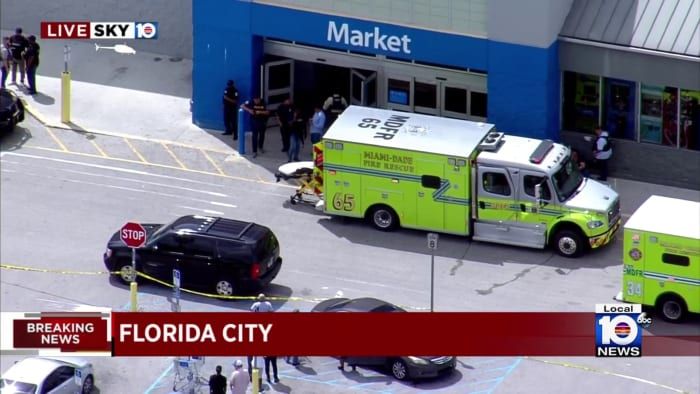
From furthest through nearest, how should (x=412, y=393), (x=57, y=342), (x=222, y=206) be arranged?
(x=222, y=206) → (x=412, y=393) → (x=57, y=342)

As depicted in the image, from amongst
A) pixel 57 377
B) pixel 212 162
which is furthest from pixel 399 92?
pixel 57 377

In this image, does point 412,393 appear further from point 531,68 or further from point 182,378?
point 531,68

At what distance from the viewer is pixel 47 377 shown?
1004 inches

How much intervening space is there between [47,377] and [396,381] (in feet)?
20.8

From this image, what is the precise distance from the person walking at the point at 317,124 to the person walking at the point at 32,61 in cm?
877

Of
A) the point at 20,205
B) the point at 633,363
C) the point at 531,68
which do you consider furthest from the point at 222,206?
the point at 633,363

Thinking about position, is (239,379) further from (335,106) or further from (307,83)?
(307,83)

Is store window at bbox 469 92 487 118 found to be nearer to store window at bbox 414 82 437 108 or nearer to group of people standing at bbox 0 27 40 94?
store window at bbox 414 82 437 108

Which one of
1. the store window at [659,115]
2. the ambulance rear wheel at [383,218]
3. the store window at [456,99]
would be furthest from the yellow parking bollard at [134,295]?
the store window at [659,115]

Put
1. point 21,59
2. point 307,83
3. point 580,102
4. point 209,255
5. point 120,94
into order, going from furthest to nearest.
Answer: point 21,59, point 120,94, point 307,83, point 580,102, point 209,255

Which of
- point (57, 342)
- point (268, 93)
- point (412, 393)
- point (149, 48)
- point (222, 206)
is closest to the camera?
point (57, 342)

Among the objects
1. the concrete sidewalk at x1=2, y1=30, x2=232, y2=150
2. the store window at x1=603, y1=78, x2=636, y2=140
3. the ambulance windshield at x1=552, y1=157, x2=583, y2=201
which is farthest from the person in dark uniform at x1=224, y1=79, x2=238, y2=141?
the ambulance windshield at x1=552, y1=157, x2=583, y2=201

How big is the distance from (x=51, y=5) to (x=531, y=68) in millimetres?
16551

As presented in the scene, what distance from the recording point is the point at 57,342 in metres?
8.10
